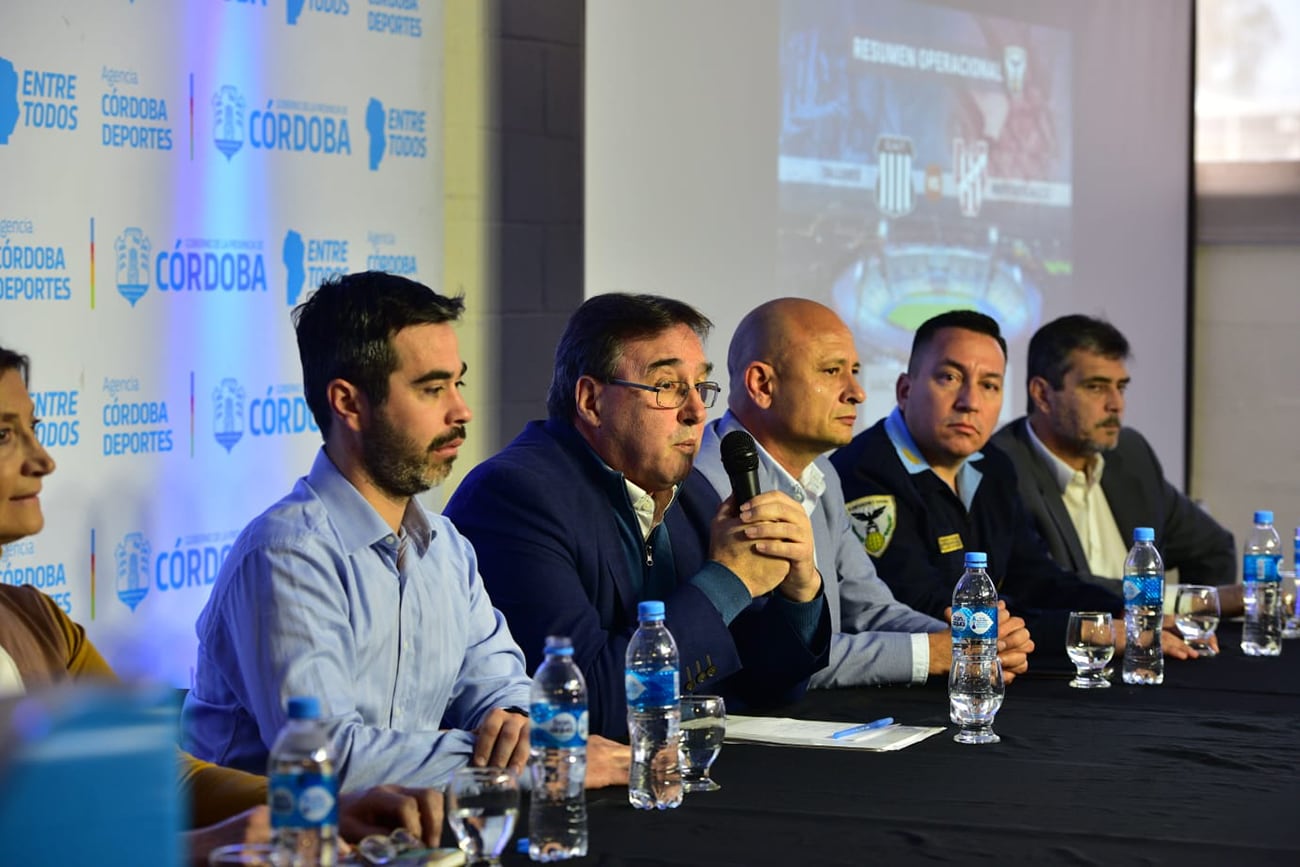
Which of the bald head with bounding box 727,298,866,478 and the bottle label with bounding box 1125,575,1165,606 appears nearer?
Result: the bottle label with bounding box 1125,575,1165,606

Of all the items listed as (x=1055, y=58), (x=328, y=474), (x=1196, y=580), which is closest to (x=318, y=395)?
(x=328, y=474)

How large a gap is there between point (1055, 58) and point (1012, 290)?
90 centimetres

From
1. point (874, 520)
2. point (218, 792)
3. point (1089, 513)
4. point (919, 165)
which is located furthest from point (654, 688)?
point (919, 165)

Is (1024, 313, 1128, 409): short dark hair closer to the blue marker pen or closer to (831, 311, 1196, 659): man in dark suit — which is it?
(831, 311, 1196, 659): man in dark suit

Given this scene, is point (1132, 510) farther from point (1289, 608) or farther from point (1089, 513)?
point (1289, 608)

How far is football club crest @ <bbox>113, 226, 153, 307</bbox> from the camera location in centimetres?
311

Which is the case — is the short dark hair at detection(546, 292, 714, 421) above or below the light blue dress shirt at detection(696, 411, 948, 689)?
above

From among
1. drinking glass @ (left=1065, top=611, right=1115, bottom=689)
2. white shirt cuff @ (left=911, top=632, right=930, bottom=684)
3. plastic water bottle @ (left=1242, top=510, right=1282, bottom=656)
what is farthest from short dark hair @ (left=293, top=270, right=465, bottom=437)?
plastic water bottle @ (left=1242, top=510, right=1282, bottom=656)

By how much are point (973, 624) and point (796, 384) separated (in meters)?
0.81

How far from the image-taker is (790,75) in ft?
15.1

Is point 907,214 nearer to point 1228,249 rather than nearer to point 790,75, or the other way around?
point 790,75

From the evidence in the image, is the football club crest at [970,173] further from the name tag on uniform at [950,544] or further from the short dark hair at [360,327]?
the short dark hair at [360,327]

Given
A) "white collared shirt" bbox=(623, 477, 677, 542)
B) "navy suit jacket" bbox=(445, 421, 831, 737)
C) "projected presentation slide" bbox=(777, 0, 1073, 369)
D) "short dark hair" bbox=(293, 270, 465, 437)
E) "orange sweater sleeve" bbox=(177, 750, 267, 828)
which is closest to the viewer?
"orange sweater sleeve" bbox=(177, 750, 267, 828)

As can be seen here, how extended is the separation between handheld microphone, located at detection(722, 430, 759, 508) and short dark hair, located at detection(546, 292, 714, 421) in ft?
1.06
